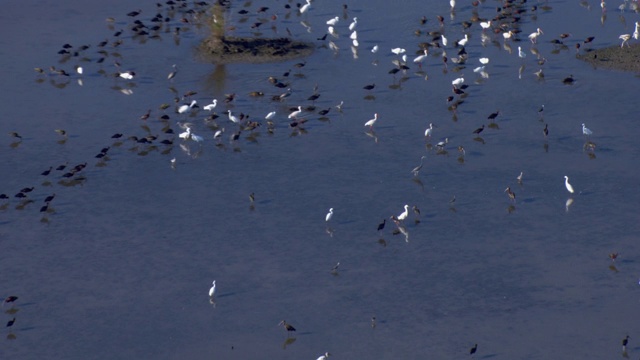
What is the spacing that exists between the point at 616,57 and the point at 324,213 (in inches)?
664

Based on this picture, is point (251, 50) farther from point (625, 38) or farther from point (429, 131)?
point (625, 38)

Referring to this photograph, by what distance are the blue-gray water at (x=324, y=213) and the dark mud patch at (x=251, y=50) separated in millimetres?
656

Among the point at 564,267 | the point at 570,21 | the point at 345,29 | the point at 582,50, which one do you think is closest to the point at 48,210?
the point at 564,267

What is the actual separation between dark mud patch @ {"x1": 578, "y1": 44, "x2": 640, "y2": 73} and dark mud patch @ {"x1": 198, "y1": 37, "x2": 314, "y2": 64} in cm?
1045

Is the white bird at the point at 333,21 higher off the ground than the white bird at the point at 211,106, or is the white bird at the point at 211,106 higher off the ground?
the white bird at the point at 211,106

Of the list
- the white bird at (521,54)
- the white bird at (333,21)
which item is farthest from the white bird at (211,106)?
the white bird at (521,54)

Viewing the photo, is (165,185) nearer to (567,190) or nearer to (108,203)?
(108,203)

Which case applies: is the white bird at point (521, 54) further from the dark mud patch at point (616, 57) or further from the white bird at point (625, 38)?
the white bird at point (625, 38)

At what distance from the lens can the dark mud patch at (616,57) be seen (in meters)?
45.7

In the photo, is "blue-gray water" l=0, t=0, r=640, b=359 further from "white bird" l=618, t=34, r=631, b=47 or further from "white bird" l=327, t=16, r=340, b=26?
"white bird" l=327, t=16, r=340, b=26

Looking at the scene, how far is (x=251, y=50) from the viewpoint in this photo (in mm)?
47656

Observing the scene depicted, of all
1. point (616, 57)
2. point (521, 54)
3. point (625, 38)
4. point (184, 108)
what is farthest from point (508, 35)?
point (184, 108)

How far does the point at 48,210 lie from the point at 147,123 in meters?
6.66

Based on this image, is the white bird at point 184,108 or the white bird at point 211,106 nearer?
the white bird at point 184,108
